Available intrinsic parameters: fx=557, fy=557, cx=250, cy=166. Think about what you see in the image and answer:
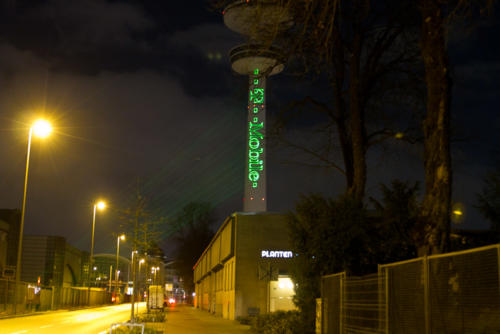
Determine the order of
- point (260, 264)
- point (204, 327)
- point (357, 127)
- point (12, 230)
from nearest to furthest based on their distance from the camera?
point (357, 127) < point (204, 327) < point (260, 264) < point (12, 230)

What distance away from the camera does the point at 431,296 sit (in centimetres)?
865

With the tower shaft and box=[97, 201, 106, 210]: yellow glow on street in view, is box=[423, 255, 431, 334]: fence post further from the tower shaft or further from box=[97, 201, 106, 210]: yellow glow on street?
the tower shaft

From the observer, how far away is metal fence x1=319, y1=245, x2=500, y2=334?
706cm

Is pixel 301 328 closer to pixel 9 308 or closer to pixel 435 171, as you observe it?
pixel 435 171

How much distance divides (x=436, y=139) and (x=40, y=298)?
43.8 meters

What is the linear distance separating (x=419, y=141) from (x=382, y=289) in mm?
8090

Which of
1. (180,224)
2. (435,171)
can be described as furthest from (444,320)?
(180,224)

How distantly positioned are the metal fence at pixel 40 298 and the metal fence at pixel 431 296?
28860mm

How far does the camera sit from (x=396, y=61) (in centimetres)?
1791

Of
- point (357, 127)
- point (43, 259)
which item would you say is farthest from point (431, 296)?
point (43, 259)

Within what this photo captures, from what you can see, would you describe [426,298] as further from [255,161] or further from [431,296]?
[255,161]

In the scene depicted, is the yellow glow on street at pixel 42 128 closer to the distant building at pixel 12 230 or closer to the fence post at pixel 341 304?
the fence post at pixel 341 304

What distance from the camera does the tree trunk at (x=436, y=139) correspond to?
36.6ft

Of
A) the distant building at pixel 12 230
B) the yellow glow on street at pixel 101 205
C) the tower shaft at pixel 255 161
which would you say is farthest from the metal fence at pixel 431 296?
the distant building at pixel 12 230
